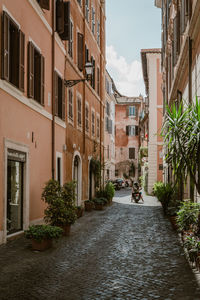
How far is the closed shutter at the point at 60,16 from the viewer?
50.2 ft

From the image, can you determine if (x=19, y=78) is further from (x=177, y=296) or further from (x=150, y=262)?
(x=177, y=296)

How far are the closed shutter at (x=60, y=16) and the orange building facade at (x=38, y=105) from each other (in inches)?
1.3

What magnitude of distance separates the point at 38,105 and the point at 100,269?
662cm

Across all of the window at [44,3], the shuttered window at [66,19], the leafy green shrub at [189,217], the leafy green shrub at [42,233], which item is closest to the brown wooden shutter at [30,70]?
the window at [44,3]

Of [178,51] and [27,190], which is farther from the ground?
[178,51]

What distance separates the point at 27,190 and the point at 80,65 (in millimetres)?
9398

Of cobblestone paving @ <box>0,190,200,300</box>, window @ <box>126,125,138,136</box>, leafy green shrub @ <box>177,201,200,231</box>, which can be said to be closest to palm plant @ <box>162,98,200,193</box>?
leafy green shrub @ <box>177,201,200,231</box>

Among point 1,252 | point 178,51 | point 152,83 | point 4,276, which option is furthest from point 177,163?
point 152,83

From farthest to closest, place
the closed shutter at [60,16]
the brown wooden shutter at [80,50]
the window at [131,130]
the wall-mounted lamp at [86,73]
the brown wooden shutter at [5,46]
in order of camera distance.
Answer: the window at [131,130] → the brown wooden shutter at [80,50] → the wall-mounted lamp at [86,73] → the closed shutter at [60,16] → the brown wooden shutter at [5,46]

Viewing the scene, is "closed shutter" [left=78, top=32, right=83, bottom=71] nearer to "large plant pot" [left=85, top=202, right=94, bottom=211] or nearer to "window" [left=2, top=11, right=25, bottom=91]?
"large plant pot" [left=85, top=202, right=94, bottom=211]

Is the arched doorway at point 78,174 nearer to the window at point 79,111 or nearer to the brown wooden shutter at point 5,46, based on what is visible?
the window at point 79,111

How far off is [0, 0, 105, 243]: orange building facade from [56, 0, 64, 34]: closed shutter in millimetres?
33

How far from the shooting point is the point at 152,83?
35.3 m

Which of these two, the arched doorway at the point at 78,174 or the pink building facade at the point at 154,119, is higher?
the pink building facade at the point at 154,119
